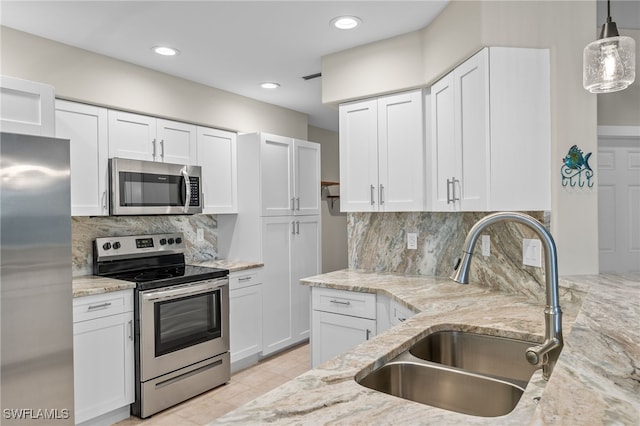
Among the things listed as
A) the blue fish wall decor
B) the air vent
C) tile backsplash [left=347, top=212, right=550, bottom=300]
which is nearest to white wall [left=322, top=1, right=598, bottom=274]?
the blue fish wall decor

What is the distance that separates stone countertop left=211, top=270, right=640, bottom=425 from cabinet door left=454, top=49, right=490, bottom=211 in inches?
23.8

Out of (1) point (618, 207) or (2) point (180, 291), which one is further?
(2) point (180, 291)

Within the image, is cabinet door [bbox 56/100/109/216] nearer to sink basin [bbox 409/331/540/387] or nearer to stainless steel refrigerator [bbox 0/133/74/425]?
stainless steel refrigerator [bbox 0/133/74/425]

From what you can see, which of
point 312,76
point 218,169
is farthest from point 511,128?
point 218,169

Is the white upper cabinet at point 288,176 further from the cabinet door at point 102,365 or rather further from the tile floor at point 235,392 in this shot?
the cabinet door at point 102,365

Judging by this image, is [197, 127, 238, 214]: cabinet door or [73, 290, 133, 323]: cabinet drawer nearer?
[73, 290, 133, 323]: cabinet drawer

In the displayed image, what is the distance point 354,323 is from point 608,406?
6.49ft

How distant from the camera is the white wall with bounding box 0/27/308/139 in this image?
8.50ft

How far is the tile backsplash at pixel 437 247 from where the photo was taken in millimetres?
2266

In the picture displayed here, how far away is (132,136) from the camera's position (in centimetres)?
319

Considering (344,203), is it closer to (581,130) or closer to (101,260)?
(581,130)

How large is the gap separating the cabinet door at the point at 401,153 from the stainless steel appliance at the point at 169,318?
1499 millimetres

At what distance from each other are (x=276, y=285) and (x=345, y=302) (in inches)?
56.8

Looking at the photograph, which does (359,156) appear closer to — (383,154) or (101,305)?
(383,154)
